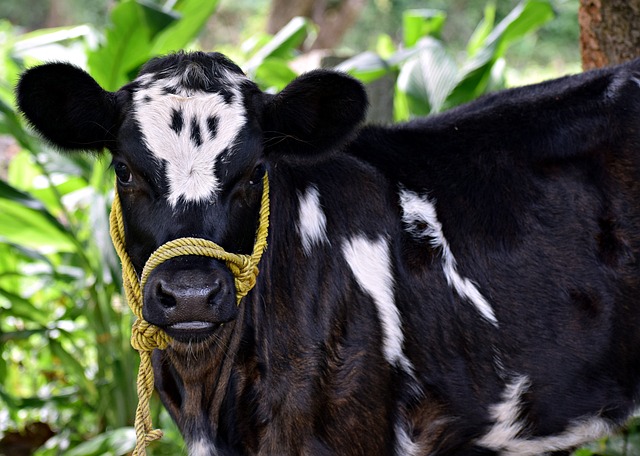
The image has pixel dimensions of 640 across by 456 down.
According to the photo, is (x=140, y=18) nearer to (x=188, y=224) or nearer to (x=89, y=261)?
(x=89, y=261)

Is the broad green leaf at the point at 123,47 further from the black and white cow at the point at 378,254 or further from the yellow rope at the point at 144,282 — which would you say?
the yellow rope at the point at 144,282

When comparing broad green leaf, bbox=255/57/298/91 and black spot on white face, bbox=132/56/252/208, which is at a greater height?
black spot on white face, bbox=132/56/252/208

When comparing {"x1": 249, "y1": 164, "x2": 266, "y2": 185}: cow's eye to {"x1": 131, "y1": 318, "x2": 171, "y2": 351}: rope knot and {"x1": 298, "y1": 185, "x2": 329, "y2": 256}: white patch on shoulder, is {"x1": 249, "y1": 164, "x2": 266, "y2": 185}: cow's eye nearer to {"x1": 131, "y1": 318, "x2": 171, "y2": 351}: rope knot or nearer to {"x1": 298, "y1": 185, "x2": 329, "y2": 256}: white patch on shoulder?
{"x1": 298, "y1": 185, "x2": 329, "y2": 256}: white patch on shoulder

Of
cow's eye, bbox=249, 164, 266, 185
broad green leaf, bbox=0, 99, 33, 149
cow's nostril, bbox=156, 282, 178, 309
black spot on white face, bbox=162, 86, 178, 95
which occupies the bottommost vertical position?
cow's nostril, bbox=156, 282, 178, 309

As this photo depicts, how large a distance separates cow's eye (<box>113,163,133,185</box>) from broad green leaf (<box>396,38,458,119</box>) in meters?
2.53

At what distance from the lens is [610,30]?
4043 mm

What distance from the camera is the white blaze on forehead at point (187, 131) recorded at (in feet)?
8.14

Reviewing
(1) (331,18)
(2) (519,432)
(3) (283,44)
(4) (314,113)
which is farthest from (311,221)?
(1) (331,18)

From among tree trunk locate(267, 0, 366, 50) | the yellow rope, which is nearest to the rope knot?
the yellow rope

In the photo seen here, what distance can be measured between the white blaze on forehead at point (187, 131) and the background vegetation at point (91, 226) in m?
1.79

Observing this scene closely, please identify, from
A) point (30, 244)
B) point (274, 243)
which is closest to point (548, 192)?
point (274, 243)

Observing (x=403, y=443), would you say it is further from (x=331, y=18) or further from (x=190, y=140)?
(x=331, y=18)

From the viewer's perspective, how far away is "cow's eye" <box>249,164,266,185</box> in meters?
2.64

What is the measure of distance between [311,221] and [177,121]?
22.7 inches
